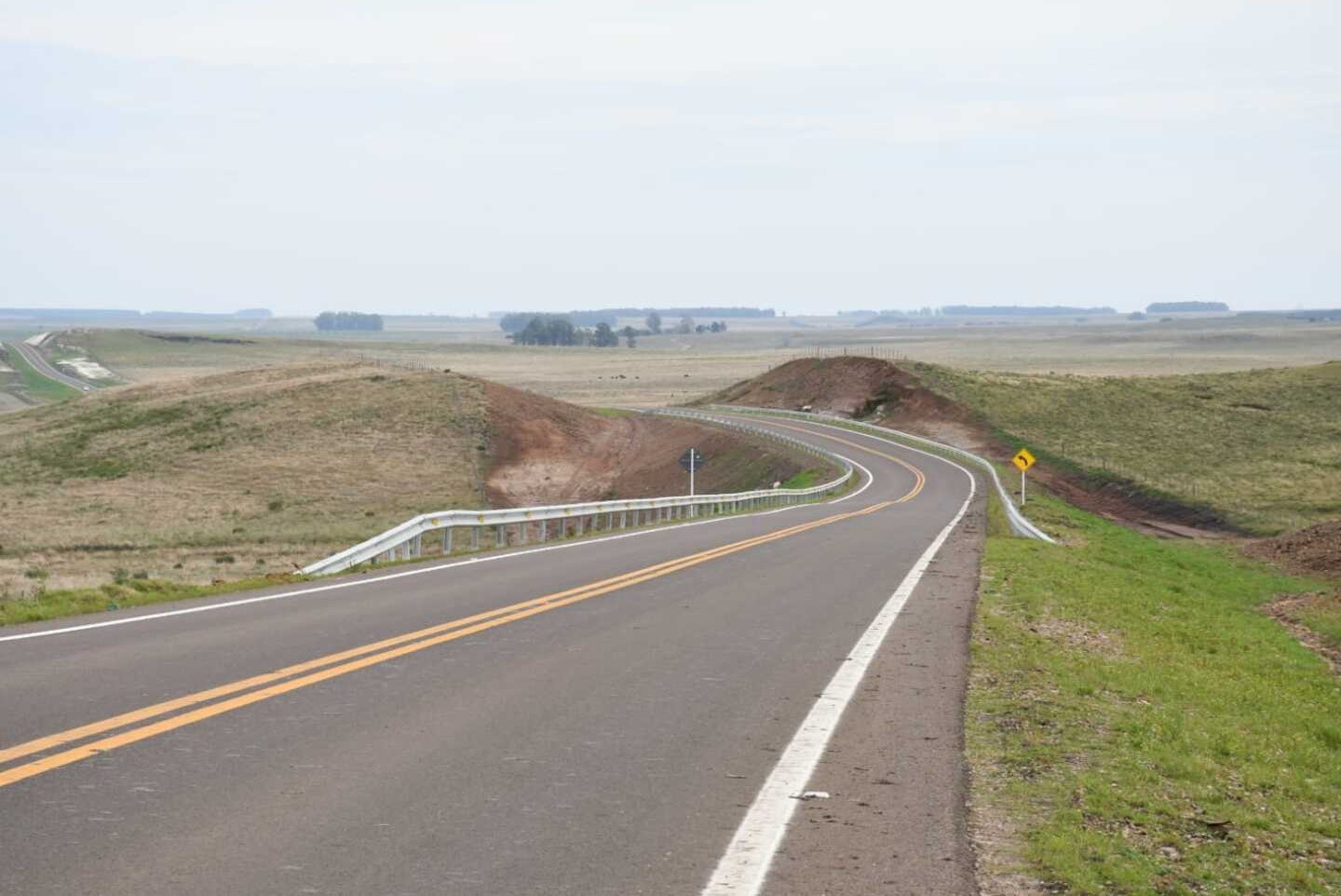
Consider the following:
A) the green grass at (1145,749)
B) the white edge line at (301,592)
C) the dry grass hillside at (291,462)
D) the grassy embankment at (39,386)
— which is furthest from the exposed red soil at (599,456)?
the grassy embankment at (39,386)

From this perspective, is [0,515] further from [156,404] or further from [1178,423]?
[1178,423]

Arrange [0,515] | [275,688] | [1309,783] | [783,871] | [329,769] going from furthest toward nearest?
[0,515] < [275,688] < [1309,783] < [329,769] < [783,871]

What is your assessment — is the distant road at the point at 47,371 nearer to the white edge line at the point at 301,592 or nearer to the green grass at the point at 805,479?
Result: the green grass at the point at 805,479

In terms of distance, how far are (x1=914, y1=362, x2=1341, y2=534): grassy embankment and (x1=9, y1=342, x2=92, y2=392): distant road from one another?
288ft

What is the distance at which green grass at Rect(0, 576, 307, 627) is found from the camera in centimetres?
1370

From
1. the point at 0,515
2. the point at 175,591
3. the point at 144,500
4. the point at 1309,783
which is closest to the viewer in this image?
the point at 1309,783

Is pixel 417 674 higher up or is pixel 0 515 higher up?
pixel 417 674

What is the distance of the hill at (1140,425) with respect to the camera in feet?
197

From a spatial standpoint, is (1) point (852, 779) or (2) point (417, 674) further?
(2) point (417, 674)

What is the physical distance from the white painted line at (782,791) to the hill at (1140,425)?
4490cm

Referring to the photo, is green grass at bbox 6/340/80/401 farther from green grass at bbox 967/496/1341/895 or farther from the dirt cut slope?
green grass at bbox 967/496/1341/895

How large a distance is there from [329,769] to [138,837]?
147cm

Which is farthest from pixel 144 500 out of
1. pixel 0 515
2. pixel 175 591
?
pixel 175 591

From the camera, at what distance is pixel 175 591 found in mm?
16062
